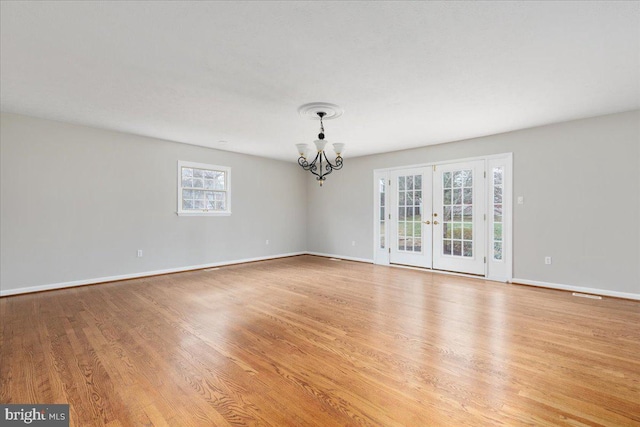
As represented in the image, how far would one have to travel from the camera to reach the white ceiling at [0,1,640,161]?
6.72 feet

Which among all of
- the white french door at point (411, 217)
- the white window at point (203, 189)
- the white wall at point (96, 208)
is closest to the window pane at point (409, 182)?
the white french door at point (411, 217)

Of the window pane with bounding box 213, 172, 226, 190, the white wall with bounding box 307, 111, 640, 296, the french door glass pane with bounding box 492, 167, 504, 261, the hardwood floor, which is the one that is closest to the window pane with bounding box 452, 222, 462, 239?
the french door glass pane with bounding box 492, 167, 504, 261

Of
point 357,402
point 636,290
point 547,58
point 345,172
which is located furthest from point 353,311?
point 345,172

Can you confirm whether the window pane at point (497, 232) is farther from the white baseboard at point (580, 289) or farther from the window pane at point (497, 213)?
the white baseboard at point (580, 289)

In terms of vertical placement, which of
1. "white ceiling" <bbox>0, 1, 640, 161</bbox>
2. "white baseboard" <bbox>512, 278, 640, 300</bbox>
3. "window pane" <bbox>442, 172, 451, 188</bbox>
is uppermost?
"white ceiling" <bbox>0, 1, 640, 161</bbox>

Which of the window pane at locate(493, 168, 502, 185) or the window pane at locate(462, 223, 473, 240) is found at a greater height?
the window pane at locate(493, 168, 502, 185)

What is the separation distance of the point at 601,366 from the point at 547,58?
2.52m

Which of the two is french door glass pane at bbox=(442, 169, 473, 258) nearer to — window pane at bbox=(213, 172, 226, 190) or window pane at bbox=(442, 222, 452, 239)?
window pane at bbox=(442, 222, 452, 239)

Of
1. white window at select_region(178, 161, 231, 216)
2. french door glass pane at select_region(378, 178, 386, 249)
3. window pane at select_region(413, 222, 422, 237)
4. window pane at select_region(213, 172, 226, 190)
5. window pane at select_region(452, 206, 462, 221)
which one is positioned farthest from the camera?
french door glass pane at select_region(378, 178, 386, 249)

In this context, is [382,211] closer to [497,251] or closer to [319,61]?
[497,251]

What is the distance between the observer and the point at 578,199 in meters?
4.29

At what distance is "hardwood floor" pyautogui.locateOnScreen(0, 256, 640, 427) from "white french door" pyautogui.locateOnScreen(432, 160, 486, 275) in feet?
4.14

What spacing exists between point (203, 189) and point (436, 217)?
4658 millimetres

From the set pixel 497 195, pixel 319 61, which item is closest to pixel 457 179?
pixel 497 195
